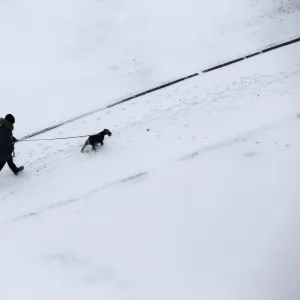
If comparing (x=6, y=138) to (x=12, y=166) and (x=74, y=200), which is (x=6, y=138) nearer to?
(x=12, y=166)

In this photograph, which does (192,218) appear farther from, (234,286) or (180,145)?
(180,145)

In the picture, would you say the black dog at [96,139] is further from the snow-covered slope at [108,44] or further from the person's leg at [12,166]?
the snow-covered slope at [108,44]

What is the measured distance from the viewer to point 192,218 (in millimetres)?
7316

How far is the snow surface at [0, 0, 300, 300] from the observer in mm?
6527

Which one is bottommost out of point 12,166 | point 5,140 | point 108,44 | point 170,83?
point 170,83

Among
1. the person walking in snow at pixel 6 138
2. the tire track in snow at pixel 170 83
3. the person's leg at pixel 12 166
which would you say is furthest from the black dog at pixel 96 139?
the tire track in snow at pixel 170 83

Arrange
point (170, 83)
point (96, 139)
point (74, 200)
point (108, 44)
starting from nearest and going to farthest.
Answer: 1. point (74, 200)
2. point (96, 139)
3. point (170, 83)
4. point (108, 44)

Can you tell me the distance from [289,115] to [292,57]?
294cm

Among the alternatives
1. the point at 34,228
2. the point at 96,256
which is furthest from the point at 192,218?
the point at 34,228

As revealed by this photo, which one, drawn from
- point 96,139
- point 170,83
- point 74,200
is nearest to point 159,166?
point 96,139

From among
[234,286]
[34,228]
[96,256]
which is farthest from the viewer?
[34,228]

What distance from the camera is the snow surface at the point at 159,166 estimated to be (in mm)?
6527

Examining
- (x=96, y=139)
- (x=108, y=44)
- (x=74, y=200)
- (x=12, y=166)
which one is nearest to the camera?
(x=74, y=200)

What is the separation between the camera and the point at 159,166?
28.2 feet
